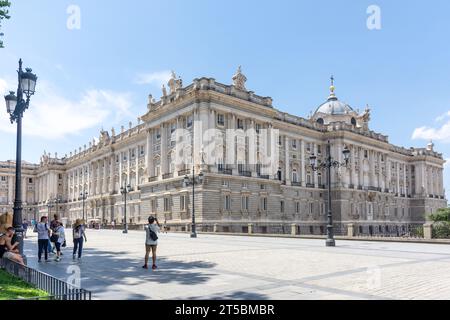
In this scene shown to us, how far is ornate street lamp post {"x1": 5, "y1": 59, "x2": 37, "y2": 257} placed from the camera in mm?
14102

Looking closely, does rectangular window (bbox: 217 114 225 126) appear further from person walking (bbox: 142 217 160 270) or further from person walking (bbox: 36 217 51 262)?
person walking (bbox: 142 217 160 270)

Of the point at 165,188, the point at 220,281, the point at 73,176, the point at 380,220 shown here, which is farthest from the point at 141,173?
the point at 220,281

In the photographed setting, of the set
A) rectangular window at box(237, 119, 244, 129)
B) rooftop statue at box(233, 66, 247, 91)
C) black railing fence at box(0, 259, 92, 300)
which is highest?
rooftop statue at box(233, 66, 247, 91)

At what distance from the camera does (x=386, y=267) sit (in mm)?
13859

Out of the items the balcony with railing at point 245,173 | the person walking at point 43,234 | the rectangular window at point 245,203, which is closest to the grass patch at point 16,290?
the person walking at point 43,234

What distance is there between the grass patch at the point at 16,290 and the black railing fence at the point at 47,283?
0.44 feet

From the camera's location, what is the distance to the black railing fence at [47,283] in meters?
6.84

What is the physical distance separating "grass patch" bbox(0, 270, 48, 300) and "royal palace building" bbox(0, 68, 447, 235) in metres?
28.4

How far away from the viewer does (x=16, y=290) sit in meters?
8.91

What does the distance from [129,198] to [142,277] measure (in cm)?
5951

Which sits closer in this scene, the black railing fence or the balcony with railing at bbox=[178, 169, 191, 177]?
the black railing fence

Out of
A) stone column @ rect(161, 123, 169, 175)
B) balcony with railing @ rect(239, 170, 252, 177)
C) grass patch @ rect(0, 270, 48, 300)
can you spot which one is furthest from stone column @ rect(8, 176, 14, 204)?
grass patch @ rect(0, 270, 48, 300)

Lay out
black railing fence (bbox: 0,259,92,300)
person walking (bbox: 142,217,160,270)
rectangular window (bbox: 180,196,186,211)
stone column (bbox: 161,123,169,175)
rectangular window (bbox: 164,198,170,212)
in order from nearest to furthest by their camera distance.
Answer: black railing fence (bbox: 0,259,92,300), person walking (bbox: 142,217,160,270), rectangular window (bbox: 180,196,186,211), rectangular window (bbox: 164,198,170,212), stone column (bbox: 161,123,169,175)

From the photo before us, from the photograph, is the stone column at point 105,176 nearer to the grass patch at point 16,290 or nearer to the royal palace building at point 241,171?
the royal palace building at point 241,171
